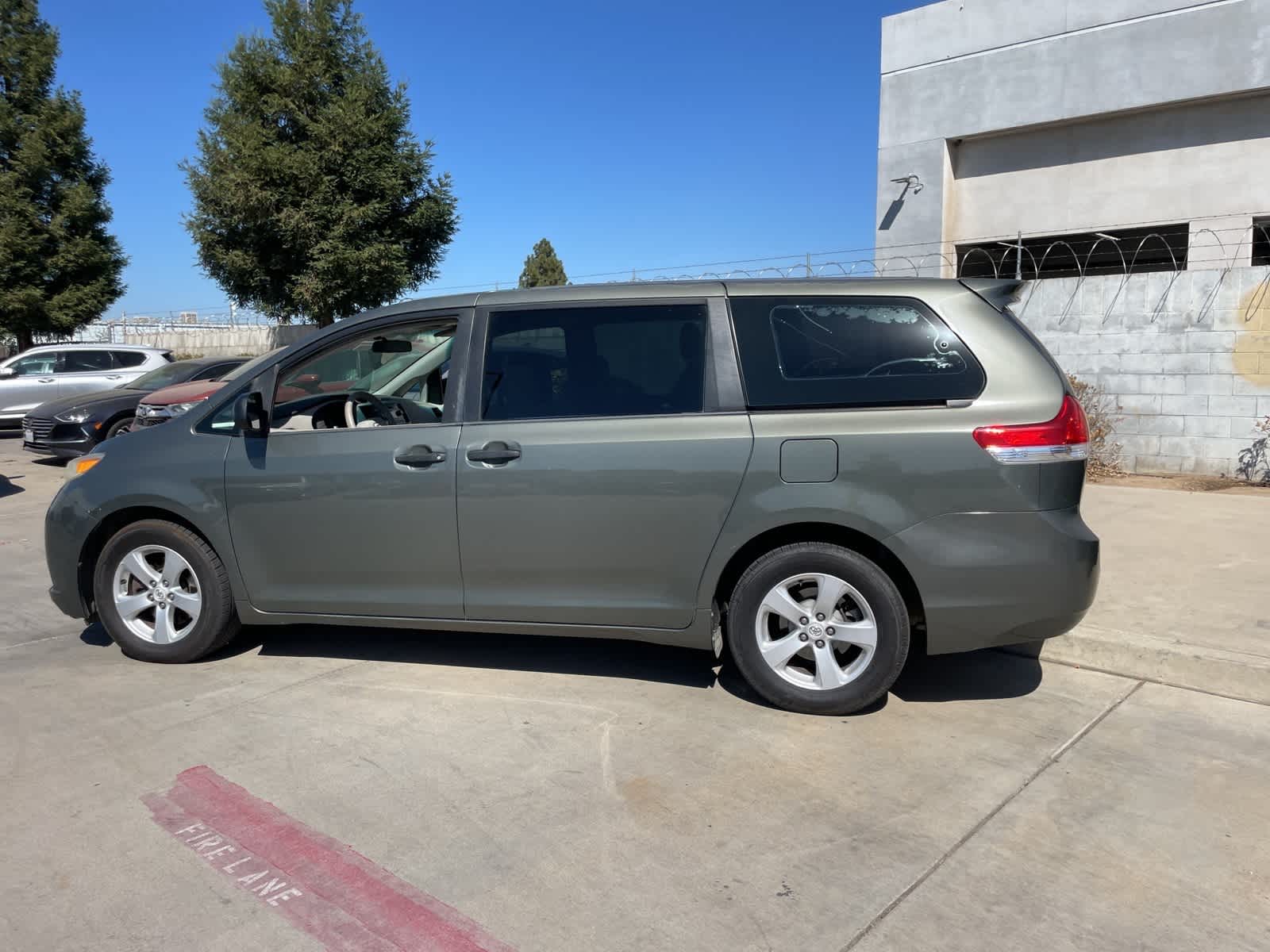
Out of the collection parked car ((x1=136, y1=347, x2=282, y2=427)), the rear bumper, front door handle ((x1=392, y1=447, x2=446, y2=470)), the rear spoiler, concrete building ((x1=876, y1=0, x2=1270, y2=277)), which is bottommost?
the rear bumper

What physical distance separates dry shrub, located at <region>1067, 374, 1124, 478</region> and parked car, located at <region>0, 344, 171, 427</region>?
47.6 ft

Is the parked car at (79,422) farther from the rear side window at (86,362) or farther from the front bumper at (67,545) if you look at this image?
the front bumper at (67,545)

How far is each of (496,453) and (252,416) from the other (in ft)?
4.24

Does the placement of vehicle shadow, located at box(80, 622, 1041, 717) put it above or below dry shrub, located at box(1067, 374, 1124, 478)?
below

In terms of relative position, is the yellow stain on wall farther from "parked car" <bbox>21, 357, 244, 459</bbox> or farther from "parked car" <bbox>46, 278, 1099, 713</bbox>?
"parked car" <bbox>21, 357, 244, 459</bbox>

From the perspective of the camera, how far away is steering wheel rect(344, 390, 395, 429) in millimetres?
5074

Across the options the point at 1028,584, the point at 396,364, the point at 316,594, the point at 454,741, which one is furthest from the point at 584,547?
the point at 396,364

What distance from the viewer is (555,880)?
10.1 feet

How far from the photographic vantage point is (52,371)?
1698cm

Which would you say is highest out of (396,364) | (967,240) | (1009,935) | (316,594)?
(967,240)

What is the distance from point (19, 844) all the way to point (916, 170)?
15276 millimetres

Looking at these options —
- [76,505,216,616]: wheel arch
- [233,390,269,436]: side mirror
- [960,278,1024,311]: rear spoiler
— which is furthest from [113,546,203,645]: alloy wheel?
[960,278,1024,311]: rear spoiler

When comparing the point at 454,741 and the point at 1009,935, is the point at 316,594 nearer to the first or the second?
the point at 454,741

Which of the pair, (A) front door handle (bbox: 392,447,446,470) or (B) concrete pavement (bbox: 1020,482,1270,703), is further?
(B) concrete pavement (bbox: 1020,482,1270,703)
